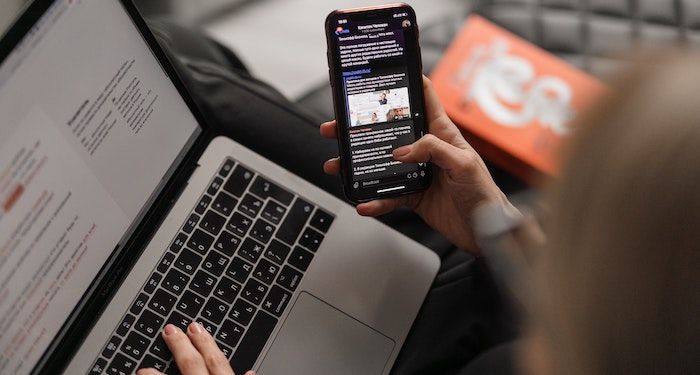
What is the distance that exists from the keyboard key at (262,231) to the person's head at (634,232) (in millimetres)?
355

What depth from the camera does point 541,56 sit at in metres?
1.00

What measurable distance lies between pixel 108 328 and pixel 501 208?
17.0 inches

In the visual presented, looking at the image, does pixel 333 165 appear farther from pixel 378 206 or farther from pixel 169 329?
pixel 169 329

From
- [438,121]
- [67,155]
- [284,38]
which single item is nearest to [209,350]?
[67,155]

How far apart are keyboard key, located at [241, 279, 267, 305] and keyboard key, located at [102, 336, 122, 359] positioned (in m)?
0.13

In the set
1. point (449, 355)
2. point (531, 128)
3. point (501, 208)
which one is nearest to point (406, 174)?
point (501, 208)

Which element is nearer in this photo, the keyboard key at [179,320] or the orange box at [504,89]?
the keyboard key at [179,320]

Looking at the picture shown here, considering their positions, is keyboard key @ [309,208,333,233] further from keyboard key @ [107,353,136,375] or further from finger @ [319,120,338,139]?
keyboard key @ [107,353,136,375]

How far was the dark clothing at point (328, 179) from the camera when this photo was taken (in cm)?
76

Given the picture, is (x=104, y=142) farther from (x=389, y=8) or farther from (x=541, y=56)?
(x=541, y=56)

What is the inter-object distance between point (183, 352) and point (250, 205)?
0.58 ft

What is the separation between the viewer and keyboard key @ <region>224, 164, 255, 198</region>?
75cm

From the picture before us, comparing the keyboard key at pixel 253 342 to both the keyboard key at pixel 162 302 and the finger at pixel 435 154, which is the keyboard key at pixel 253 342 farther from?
the finger at pixel 435 154

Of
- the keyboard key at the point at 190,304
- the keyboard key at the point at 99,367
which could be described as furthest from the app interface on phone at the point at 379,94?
the keyboard key at the point at 99,367
